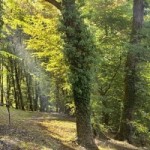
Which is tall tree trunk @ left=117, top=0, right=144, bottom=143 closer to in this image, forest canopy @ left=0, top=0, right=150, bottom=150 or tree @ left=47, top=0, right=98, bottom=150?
forest canopy @ left=0, top=0, right=150, bottom=150

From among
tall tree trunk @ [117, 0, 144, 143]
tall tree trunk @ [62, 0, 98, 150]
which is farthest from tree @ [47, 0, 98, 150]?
tall tree trunk @ [117, 0, 144, 143]

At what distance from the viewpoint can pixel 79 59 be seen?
12930mm

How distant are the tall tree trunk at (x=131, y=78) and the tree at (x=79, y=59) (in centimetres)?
458

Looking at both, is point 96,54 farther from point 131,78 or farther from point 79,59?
point 131,78

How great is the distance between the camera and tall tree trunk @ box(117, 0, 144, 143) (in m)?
17.3

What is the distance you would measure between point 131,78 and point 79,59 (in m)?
5.23

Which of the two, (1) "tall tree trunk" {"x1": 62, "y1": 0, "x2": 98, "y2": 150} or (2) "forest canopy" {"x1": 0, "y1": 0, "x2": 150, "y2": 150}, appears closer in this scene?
(1) "tall tree trunk" {"x1": 62, "y1": 0, "x2": 98, "y2": 150}

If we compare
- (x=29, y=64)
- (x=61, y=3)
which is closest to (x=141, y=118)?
(x=61, y=3)

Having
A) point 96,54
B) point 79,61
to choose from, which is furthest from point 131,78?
point 79,61

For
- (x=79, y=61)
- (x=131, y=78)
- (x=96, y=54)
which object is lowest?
(x=131, y=78)

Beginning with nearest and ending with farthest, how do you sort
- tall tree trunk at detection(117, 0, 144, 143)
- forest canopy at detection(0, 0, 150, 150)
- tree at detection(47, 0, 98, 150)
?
tree at detection(47, 0, 98, 150) < forest canopy at detection(0, 0, 150, 150) < tall tree trunk at detection(117, 0, 144, 143)

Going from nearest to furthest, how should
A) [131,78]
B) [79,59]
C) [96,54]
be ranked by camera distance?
[79,59]
[96,54]
[131,78]

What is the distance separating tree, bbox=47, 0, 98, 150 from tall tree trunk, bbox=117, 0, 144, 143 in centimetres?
458

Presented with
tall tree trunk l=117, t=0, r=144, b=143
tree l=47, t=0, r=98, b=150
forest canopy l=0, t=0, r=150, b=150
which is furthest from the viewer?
tall tree trunk l=117, t=0, r=144, b=143
